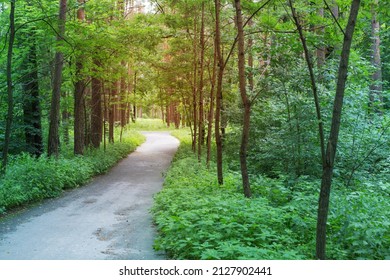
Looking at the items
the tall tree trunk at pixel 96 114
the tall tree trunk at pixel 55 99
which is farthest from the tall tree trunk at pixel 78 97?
the tall tree trunk at pixel 96 114

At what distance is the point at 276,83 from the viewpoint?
35.8 ft

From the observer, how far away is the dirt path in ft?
21.7

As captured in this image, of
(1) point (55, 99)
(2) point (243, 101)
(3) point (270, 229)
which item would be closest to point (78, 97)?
(1) point (55, 99)

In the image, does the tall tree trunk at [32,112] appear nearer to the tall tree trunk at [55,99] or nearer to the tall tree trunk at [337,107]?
the tall tree trunk at [55,99]

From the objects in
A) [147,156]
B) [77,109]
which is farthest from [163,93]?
[77,109]

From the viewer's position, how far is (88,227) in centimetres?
841

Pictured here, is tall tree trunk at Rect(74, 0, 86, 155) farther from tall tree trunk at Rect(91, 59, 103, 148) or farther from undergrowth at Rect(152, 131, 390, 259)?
undergrowth at Rect(152, 131, 390, 259)

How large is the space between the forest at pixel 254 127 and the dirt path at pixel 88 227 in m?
0.55

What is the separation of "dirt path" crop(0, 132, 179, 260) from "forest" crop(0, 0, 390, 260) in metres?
0.55

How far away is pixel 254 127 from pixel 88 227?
8.73 meters

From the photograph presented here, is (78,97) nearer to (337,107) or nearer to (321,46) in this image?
(321,46)

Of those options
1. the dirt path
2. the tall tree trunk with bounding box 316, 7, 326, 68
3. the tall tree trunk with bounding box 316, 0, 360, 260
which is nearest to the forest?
the tall tree trunk with bounding box 316, 0, 360, 260
